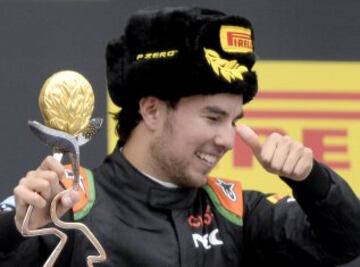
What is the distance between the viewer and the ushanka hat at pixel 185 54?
211 centimetres

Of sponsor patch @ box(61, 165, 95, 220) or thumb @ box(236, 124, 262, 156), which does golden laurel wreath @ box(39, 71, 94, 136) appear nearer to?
sponsor patch @ box(61, 165, 95, 220)

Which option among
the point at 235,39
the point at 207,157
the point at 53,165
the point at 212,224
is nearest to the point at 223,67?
the point at 235,39

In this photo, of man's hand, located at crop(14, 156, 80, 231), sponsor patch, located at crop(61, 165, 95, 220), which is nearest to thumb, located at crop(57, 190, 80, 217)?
man's hand, located at crop(14, 156, 80, 231)

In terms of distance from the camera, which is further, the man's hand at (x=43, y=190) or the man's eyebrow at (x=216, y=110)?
the man's eyebrow at (x=216, y=110)

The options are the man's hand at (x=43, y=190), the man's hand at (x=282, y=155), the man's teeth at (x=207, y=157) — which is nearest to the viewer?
the man's hand at (x=43, y=190)

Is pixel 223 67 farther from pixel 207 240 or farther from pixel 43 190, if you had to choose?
pixel 43 190

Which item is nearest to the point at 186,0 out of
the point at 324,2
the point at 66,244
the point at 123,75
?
the point at 324,2

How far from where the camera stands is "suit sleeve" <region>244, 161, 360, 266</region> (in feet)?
6.96

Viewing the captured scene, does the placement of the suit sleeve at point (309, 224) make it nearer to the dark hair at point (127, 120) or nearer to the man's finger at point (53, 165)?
the dark hair at point (127, 120)

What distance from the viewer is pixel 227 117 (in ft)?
7.01

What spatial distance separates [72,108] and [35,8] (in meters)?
1.08

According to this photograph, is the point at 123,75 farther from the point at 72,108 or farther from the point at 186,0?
the point at 186,0

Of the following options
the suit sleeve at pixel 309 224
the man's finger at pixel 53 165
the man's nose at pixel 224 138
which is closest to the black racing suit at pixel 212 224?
the suit sleeve at pixel 309 224

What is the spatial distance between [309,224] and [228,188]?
165 millimetres
